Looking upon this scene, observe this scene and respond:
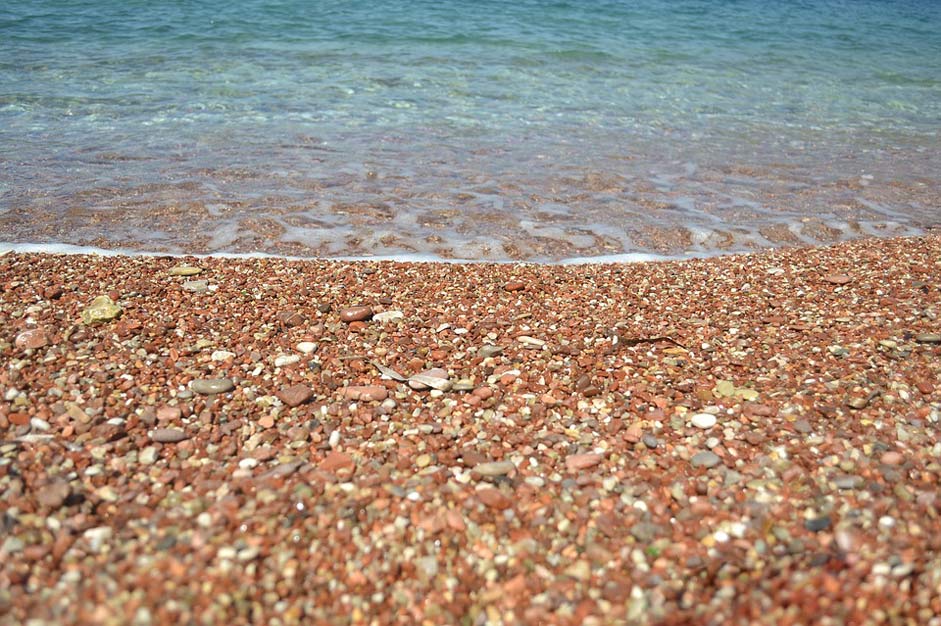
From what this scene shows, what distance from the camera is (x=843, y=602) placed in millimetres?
2250

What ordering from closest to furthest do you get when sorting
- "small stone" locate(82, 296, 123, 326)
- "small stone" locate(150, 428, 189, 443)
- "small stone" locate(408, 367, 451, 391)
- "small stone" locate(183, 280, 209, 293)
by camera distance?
"small stone" locate(150, 428, 189, 443) → "small stone" locate(408, 367, 451, 391) → "small stone" locate(82, 296, 123, 326) → "small stone" locate(183, 280, 209, 293)

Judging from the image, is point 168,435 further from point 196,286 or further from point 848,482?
point 848,482

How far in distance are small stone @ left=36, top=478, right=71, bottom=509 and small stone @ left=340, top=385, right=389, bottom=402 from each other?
123 centimetres

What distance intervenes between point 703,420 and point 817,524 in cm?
75

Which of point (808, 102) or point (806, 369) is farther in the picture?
point (808, 102)

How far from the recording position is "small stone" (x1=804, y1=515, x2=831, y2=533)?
8.46 feet

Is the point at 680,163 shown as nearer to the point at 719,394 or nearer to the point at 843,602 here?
the point at 719,394

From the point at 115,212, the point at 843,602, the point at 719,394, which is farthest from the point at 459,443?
the point at 115,212

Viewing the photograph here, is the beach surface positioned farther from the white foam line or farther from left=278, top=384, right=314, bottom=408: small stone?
the white foam line

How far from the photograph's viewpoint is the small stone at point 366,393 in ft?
11.4

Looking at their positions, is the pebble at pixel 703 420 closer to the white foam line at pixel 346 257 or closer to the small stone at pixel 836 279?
the small stone at pixel 836 279

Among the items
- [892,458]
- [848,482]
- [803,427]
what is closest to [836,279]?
[803,427]

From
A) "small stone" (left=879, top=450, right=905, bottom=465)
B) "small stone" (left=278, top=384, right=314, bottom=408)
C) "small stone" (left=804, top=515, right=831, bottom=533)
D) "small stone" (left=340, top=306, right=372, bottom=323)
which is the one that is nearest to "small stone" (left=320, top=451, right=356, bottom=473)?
"small stone" (left=278, top=384, right=314, bottom=408)

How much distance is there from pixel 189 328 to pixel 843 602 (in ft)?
11.0
